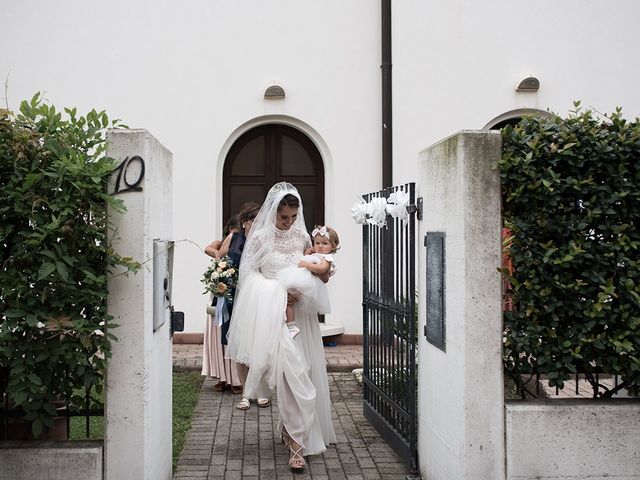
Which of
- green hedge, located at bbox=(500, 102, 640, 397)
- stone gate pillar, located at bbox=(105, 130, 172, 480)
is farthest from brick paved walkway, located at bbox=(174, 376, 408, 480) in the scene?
green hedge, located at bbox=(500, 102, 640, 397)

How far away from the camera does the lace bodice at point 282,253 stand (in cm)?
690

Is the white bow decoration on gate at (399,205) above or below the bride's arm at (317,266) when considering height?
above

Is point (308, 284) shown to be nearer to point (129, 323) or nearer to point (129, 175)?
point (129, 323)

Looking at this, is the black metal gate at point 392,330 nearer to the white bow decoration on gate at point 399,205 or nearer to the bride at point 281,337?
the white bow decoration on gate at point 399,205

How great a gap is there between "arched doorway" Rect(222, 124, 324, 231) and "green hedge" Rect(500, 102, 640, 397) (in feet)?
23.5

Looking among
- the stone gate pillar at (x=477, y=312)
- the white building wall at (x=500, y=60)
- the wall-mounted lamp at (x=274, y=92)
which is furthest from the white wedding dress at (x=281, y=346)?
the white building wall at (x=500, y=60)

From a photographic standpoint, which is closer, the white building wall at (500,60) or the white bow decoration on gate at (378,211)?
the white bow decoration on gate at (378,211)

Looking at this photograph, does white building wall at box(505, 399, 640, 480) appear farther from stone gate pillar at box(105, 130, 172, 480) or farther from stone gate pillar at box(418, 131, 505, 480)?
stone gate pillar at box(105, 130, 172, 480)

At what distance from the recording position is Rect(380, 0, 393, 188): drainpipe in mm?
11883

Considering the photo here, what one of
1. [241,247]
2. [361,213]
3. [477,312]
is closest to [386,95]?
[241,247]

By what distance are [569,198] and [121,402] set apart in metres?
2.98

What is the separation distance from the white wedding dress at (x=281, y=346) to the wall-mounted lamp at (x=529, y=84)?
238 inches

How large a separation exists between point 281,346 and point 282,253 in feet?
2.71

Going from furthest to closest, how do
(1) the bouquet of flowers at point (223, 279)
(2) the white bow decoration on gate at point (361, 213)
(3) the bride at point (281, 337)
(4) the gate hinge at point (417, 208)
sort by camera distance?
1. (1) the bouquet of flowers at point (223, 279)
2. (2) the white bow decoration on gate at point (361, 213)
3. (3) the bride at point (281, 337)
4. (4) the gate hinge at point (417, 208)
